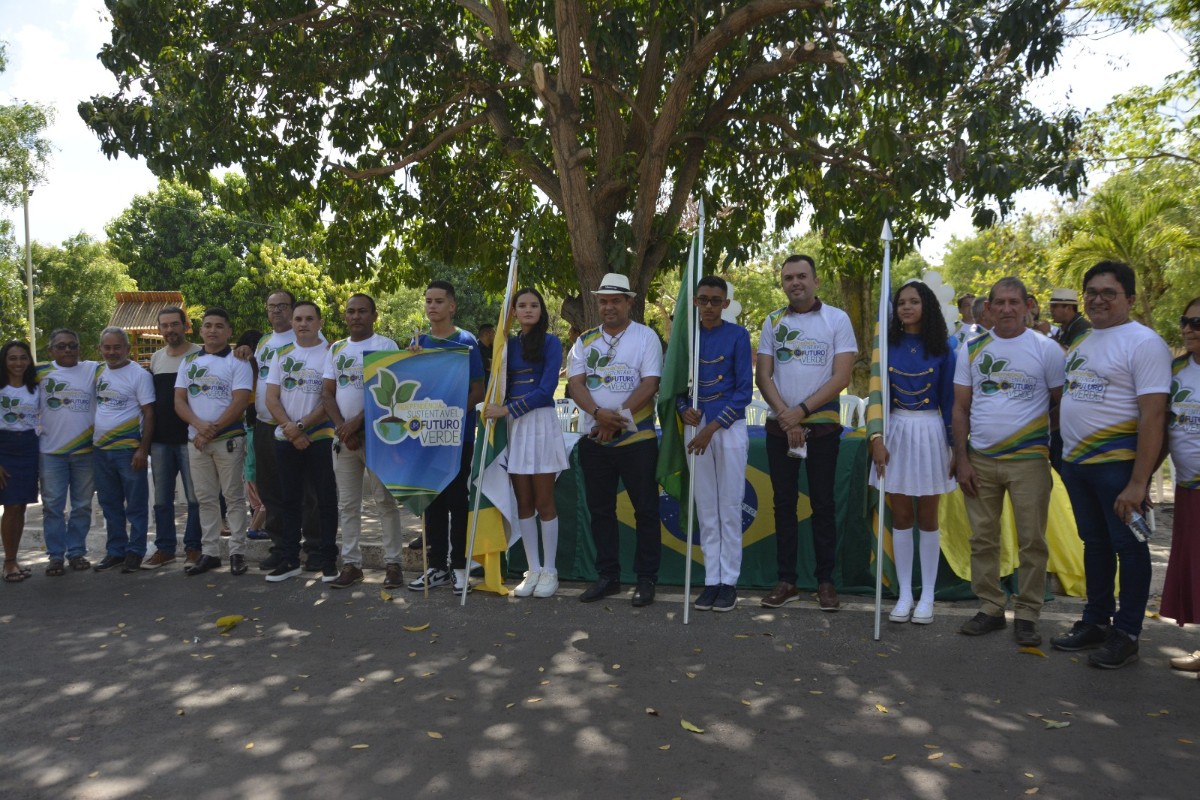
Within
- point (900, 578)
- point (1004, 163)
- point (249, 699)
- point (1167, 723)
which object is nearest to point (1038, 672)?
point (1167, 723)

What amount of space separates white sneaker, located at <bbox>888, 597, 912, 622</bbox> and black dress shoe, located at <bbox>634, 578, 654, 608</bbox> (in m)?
1.55

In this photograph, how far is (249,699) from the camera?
474cm

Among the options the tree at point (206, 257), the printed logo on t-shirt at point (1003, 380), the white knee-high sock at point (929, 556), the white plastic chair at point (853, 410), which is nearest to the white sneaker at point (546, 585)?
the white knee-high sock at point (929, 556)

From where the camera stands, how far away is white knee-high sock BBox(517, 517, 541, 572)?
6844 mm

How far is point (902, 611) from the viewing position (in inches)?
234

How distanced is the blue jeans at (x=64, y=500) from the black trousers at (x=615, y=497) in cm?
425

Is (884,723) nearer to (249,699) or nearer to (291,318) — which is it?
(249,699)

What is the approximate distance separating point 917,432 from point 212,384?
5.38 meters

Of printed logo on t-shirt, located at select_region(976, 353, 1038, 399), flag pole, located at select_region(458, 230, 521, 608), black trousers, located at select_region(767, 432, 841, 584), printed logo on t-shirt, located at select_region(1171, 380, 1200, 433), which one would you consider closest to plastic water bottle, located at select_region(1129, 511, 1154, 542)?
printed logo on t-shirt, located at select_region(1171, 380, 1200, 433)

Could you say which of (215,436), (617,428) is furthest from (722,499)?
(215,436)

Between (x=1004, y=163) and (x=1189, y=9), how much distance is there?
185 inches

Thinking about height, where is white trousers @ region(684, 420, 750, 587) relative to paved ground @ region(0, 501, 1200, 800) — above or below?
above

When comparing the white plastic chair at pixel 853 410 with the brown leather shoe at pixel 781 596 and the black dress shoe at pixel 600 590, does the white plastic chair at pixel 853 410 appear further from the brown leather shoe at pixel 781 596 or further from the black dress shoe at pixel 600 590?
the black dress shoe at pixel 600 590

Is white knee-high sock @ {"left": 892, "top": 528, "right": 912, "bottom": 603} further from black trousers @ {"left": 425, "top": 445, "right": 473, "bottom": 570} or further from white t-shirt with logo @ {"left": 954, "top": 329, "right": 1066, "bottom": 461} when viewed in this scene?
black trousers @ {"left": 425, "top": 445, "right": 473, "bottom": 570}
